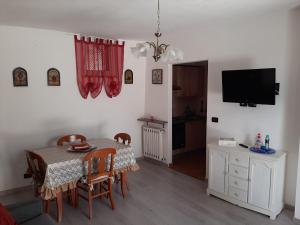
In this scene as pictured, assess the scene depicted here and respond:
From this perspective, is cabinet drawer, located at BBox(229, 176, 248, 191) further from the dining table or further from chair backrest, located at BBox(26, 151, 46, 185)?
chair backrest, located at BBox(26, 151, 46, 185)

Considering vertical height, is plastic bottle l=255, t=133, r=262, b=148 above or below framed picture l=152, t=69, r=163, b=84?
below

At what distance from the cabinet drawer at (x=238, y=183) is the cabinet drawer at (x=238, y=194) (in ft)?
0.17

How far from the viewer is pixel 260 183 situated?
9.68ft

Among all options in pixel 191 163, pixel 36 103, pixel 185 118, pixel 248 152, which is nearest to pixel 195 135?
pixel 185 118

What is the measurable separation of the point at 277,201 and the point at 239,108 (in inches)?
51.6

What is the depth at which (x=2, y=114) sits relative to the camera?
11.5 ft

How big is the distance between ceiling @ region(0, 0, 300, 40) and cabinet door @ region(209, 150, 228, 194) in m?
1.86

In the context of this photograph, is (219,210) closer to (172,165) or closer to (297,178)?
(297,178)

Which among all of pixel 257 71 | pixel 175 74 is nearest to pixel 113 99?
pixel 175 74

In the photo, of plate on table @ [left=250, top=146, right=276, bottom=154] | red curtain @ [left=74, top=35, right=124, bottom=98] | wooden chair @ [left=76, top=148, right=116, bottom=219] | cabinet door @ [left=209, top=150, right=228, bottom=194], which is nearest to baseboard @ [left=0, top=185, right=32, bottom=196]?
wooden chair @ [left=76, top=148, right=116, bottom=219]

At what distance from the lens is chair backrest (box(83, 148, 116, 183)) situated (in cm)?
281

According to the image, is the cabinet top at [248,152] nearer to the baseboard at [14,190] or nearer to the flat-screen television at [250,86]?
the flat-screen television at [250,86]

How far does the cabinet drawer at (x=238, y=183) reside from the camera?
10.1ft

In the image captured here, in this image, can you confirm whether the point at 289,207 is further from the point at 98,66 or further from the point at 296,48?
the point at 98,66
